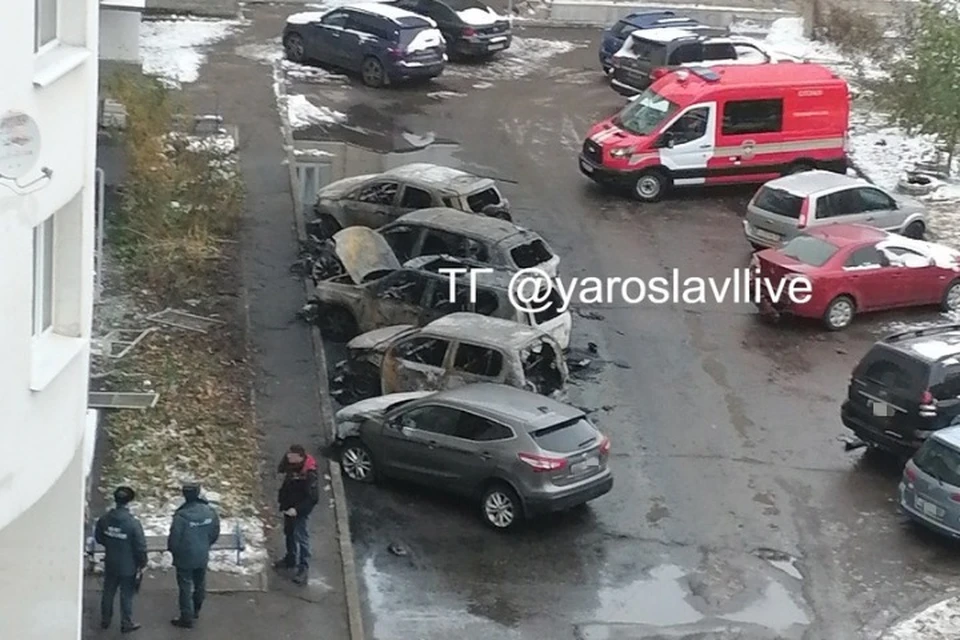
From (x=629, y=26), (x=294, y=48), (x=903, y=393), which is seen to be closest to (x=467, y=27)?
(x=629, y=26)

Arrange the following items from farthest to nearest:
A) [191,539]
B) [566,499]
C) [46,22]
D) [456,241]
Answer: [456,241]
[566,499]
[191,539]
[46,22]

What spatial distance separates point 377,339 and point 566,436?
370cm

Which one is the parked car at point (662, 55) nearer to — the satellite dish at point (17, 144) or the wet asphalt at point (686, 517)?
the wet asphalt at point (686, 517)

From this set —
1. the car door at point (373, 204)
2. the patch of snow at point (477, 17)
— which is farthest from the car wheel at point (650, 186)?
the patch of snow at point (477, 17)

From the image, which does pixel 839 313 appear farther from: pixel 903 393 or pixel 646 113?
pixel 646 113

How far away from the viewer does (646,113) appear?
28938mm

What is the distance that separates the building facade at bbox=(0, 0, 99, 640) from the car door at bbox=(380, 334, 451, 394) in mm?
6036

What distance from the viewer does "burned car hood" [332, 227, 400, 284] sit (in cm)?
2228

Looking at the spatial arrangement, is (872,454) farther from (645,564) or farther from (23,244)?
(23,244)

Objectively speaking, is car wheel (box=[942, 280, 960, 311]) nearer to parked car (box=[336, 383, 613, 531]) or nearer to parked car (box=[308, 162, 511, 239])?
parked car (box=[308, 162, 511, 239])

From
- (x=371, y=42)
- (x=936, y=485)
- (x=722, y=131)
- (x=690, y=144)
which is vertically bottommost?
(x=936, y=485)

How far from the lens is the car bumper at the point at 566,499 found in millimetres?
17453

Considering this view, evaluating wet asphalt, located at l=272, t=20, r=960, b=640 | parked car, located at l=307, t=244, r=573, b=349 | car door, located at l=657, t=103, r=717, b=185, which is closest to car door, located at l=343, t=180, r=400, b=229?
parked car, located at l=307, t=244, r=573, b=349

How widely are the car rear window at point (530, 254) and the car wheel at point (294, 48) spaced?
1357 centimetres
